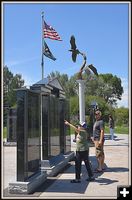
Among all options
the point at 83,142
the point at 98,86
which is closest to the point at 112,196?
the point at 83,142

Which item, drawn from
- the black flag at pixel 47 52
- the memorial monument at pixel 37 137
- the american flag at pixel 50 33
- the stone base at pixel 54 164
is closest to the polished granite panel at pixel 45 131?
the memorial monument at pixel 37 137

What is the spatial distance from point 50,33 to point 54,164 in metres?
11.8

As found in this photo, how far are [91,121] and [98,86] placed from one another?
4495cm

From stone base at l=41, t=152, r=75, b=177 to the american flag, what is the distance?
9384 millimetres

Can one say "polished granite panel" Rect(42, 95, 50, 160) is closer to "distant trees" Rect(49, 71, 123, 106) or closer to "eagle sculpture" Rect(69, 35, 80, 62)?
"eagle sculpture" Rect(69, 35, 80, 62)

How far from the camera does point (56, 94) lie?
13.7 metres

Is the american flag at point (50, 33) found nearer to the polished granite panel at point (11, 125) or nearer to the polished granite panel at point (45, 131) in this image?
the polished granite panel at point (11, 125)

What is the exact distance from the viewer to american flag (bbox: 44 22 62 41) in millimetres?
21528

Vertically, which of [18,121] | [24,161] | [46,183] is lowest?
[46,183]

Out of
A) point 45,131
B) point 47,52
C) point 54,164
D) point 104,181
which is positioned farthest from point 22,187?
point 47,52

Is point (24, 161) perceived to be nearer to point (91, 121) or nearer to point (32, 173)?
point (32, 173)

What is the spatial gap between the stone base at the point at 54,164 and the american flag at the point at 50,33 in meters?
9.38

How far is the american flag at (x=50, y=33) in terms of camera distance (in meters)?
21.5

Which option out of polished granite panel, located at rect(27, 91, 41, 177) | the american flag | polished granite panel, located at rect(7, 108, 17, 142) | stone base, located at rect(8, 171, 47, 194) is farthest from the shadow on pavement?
polished granite panel, located at rect(7, 108, 17, 142)
